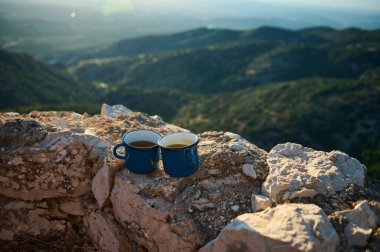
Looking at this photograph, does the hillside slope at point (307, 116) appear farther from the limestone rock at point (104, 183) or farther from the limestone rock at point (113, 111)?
Answer: the limestone rock at point (104, 183)

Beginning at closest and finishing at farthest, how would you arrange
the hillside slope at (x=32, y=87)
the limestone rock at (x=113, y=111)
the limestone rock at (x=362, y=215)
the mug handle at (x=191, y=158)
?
the limestone rock at (x=362, y=215)
the mug handle at (x=191, y=158)
the limestone rock at (x=113, y=111)
the hillside slope at (x=32, y=87)

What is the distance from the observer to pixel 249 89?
234 ft

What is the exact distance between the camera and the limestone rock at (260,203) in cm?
410

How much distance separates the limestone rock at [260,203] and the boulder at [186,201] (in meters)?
0.11

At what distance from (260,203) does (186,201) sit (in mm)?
976

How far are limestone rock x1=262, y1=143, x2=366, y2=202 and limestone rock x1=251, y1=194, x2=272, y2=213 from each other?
0.51 ft

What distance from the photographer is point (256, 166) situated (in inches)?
191

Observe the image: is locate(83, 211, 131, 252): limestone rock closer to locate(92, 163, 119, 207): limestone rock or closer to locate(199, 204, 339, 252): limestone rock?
locate(92, 163, 119, 207): limestone rock

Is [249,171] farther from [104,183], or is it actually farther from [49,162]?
[49,162]

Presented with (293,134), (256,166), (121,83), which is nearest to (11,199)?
(256,166)

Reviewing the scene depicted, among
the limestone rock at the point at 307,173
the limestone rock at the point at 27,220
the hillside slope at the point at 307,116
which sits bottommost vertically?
the hillside slope at the point at 307,116

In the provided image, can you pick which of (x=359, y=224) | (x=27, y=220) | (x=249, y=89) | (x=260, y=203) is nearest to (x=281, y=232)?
(x=260, y=203)

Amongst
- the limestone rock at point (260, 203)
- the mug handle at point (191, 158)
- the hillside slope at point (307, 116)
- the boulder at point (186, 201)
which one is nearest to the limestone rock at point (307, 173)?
the limestone rock at point (260, 203)

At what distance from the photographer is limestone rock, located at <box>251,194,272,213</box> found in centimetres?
410
